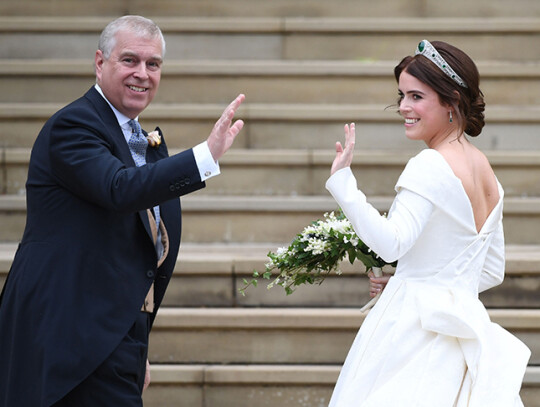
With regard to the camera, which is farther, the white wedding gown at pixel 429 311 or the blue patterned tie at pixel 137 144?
the blue patterned tie at pixel 137 144

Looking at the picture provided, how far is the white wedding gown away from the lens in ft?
9.34

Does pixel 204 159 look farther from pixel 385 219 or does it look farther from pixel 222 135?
pixel 385 219

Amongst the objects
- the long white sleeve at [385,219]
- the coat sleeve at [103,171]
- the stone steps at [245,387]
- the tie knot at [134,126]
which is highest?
the tie knot at [134,126]

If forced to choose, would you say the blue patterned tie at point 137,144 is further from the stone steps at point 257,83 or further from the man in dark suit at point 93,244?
the stone steps at point 257,83

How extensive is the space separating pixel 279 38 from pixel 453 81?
157 inches

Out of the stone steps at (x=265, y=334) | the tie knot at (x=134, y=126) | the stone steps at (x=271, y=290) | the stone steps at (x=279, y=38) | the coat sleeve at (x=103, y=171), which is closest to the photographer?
the coat sleeve at (x=103, y=171)

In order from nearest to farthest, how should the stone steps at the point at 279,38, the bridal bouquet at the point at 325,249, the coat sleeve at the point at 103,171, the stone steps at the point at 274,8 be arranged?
the coat sleeve at the point at 103,171 → the bridal bouquet at the point at 325,249 → the stone steps at the point at 279,38 → the stone steps at the point at 274,8

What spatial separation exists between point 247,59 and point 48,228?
4.29 meters

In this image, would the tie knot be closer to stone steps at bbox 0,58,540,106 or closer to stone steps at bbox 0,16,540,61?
stone steps at bbox 0,58,540,106

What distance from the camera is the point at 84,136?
2760mm

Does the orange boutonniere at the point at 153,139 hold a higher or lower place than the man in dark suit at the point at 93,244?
higher

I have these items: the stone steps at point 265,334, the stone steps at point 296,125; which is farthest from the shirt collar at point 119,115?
the stone steps at point 296,125

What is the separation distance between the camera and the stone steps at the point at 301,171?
19.6ft

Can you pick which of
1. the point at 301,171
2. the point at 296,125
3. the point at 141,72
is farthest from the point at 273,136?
the point at 141,72
